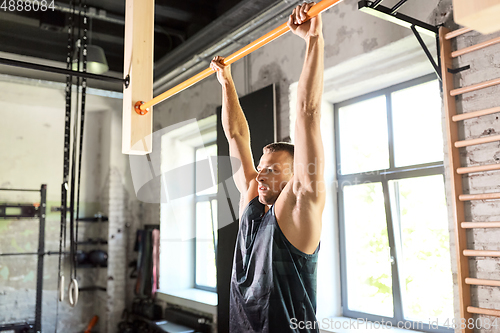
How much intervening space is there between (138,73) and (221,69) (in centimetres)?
38

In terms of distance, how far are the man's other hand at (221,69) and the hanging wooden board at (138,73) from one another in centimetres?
31

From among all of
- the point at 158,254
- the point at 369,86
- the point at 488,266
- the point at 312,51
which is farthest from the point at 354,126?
the point at 158,254

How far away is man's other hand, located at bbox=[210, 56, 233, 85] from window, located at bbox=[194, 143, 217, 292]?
2.60m

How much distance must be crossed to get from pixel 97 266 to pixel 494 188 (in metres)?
5.32

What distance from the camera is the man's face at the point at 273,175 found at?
6.47 ft

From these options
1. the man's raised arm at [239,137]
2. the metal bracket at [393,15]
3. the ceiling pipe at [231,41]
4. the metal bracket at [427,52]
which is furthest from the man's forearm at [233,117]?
the ceiling pipe at [231,41]

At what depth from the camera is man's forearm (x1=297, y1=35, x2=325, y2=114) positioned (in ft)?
4.85

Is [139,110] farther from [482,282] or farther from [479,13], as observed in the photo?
[482,282]

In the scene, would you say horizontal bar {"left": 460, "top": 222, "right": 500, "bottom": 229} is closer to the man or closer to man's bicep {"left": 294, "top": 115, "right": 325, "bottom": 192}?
the man

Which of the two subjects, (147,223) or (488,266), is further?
(147,223)

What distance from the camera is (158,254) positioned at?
18.4 feet

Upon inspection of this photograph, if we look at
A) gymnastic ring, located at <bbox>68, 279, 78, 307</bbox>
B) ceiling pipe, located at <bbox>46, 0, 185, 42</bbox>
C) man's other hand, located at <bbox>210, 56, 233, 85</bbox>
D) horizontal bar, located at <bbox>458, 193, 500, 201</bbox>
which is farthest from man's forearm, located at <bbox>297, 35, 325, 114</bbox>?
ceiling pipe, located at <bbox>46, 0, 185, 42</bbox>

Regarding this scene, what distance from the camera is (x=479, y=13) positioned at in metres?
0.68

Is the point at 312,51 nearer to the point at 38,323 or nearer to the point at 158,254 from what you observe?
the point at 158,254
